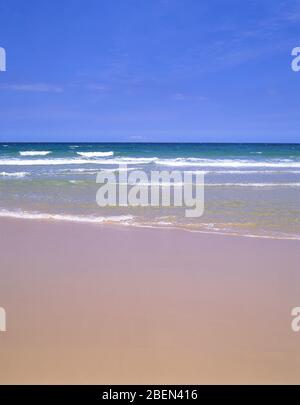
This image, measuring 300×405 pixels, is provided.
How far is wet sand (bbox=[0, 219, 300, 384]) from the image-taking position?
254 centimetres

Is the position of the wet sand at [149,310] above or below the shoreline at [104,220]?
below

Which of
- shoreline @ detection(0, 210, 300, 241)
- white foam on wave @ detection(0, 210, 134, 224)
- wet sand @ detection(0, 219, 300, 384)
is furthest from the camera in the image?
white foam on wave @ detection(0, 210, 134, 224)

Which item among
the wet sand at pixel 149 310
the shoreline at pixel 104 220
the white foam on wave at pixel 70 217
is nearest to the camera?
the wet sand at pixel 149 310

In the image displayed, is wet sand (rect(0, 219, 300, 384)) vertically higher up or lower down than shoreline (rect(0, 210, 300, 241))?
lower down

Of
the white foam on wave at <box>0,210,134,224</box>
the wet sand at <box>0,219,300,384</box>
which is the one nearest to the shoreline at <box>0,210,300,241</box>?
the white foam on wave at <box>0,210,134,224</box>

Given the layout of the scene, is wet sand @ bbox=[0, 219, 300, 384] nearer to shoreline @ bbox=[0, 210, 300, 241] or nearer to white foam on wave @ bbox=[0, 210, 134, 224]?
shoreline @ bbox=[0, 210, 300, 241]

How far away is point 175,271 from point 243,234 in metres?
1.63

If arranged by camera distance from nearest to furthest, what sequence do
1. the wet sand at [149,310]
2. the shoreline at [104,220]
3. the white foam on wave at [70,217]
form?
the wet sand at [149,310] → the shoreline at [104,220] → the white foam on wave at [70,217]

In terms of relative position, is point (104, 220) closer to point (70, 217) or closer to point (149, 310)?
point (70, 217)

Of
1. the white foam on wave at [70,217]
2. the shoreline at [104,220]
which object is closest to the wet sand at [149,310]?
the shoreline at [104,220]

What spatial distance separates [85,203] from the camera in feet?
25.6

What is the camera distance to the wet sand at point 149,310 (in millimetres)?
2543

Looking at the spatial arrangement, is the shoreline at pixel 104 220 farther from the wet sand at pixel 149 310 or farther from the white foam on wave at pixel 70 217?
the wet sand at pixel 149 310
